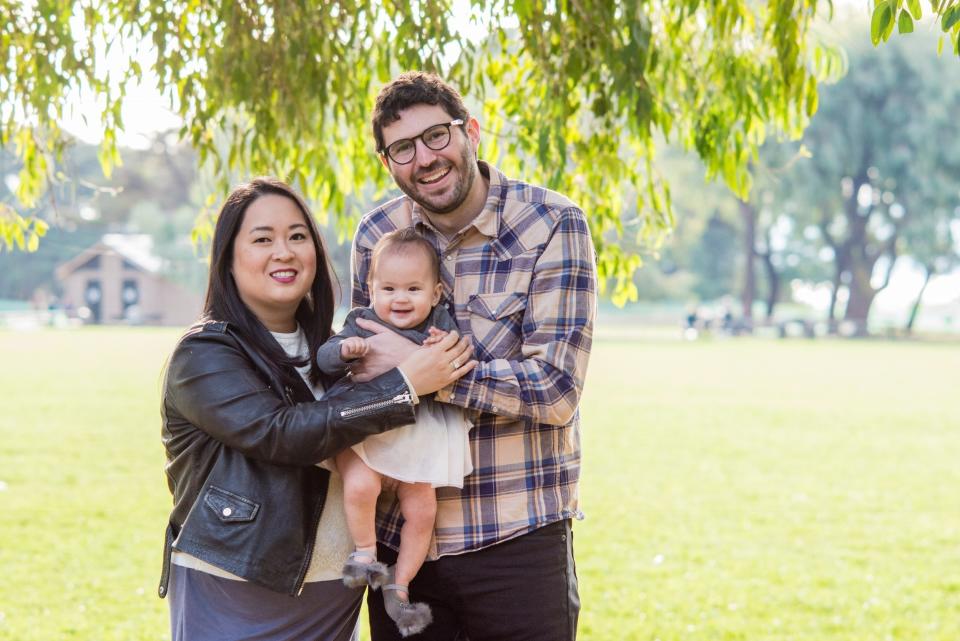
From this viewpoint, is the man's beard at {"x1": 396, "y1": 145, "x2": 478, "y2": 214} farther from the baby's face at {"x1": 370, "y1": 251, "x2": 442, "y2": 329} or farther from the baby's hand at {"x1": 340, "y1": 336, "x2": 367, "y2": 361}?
the baby's hand at {"x1": 340, "y1": 336, "x2": 367, "y2": 361}

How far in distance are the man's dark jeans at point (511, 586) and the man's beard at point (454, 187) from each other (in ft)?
2.97

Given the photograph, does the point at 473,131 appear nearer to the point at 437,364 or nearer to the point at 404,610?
the point at 437,364

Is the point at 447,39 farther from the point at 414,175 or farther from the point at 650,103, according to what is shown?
the point at 414,175

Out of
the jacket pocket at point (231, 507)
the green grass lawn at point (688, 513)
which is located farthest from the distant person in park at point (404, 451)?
the green grass lawn at point (688, 513)

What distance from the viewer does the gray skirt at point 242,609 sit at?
8.80 feet

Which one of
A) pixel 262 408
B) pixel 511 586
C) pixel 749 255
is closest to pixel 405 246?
pixel 262 408

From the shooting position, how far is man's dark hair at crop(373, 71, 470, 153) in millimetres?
2836

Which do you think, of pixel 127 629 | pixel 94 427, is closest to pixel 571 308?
pixel 127 629

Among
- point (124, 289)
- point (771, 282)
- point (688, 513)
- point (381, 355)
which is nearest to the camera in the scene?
point (381, 355)

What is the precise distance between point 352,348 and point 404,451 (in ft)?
0.97

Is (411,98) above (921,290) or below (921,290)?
above

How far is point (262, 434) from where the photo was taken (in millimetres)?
2537

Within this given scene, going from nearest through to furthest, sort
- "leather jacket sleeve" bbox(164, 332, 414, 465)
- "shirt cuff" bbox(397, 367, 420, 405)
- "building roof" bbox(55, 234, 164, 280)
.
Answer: "leather jacket sleeve" bbox(164, 332, 414, 465), "shirt cuff" bbox(397, 367, 420, 405), "building roof" bbox(55, 234, 164, 280)

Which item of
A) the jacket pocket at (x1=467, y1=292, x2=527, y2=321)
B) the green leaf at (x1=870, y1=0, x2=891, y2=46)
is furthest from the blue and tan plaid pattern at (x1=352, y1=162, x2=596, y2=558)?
the green leaf at (x1=870, y1=0, x2=891, y2=46)
